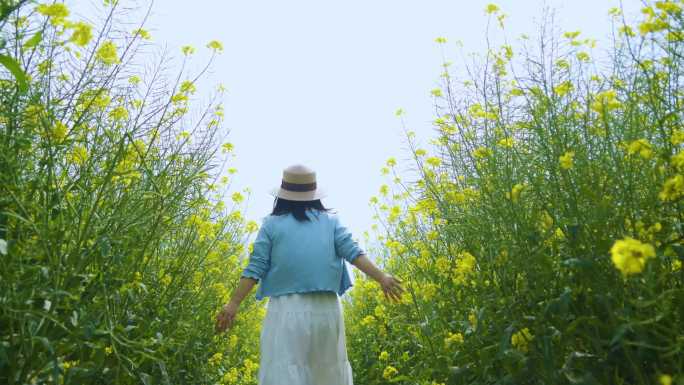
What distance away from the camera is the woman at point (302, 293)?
317 centimetres

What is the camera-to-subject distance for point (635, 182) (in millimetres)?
2039

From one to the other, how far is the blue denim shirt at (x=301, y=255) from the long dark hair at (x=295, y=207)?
1.3 inches

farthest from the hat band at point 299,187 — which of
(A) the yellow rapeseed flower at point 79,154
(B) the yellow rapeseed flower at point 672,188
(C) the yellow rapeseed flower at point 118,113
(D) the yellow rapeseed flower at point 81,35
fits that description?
(B) the yellow rapeseed flower at point 672,188

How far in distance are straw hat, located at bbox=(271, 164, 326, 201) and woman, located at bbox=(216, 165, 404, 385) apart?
97 millimetres

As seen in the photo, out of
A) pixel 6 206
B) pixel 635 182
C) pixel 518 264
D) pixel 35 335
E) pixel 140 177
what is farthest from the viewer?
pixel 140 177

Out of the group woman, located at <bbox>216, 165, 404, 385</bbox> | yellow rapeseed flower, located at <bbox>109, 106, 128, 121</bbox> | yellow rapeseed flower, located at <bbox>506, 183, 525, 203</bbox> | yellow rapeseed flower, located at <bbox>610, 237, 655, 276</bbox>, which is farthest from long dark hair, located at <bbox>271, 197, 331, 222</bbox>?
yellow rapeseed flower, located at <bbox>610, 237, 655, 276</bbox>

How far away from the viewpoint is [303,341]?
10.4 ft

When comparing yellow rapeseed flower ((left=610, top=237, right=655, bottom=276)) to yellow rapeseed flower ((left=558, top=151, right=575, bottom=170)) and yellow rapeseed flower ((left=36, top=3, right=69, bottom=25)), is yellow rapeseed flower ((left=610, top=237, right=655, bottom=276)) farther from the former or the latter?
yellow rapeseed flower ((left=36, top=3, right=69, bottom=25))

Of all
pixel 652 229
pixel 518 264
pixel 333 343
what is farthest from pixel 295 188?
pixel 652 229

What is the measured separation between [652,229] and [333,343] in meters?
1.78

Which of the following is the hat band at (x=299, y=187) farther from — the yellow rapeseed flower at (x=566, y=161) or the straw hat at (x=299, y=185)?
the yellow rapeseed flower at (x=566, y=161)

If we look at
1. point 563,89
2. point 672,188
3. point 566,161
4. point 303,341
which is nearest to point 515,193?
point 566,161

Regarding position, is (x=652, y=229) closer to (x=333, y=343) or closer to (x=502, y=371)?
(x=502, y=371)

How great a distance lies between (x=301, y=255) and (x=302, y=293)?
7.1 inches
